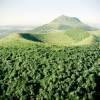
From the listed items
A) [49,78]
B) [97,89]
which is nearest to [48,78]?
[49,78]

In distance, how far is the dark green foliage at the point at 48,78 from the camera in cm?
3819

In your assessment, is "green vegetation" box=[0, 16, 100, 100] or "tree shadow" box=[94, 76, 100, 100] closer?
"green vegetation" box=[0, 16, 100, 100]

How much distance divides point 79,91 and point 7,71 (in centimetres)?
1338

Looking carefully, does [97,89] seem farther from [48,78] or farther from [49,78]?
[48,78]

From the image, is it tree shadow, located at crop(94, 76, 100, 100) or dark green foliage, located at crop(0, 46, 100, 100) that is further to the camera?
tree shadow, located at crop(94, 76, 100, 100)

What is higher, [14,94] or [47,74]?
[47,74]

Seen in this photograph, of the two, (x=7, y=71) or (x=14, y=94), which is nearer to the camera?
(x=14, y=94)

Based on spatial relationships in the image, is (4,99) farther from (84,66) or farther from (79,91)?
(84,66)

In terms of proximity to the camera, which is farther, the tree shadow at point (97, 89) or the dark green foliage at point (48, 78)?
the tree shadow at point (97, 89)

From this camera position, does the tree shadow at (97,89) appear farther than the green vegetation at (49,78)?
Yes

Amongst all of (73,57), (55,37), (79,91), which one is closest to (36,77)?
(79,91)

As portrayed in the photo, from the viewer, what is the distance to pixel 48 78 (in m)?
40.4

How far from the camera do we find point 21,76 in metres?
42.0

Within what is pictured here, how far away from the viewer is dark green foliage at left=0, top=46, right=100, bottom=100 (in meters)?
38.2
